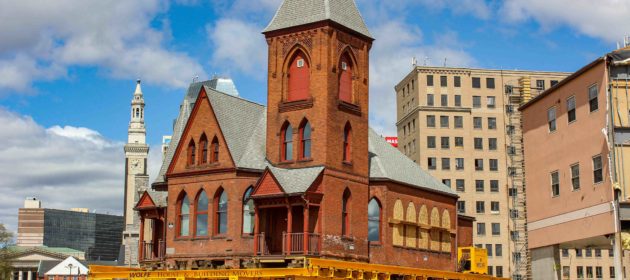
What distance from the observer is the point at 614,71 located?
40344mm

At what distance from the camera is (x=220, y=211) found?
4588 centimetres

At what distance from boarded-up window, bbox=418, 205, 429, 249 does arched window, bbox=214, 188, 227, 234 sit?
13.3 meters

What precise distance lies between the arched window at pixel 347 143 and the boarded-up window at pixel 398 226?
209 inches

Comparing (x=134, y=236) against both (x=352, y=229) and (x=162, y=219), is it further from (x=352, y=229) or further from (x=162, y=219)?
(x=352, y=229)

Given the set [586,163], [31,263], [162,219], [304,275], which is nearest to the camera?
[304,275]

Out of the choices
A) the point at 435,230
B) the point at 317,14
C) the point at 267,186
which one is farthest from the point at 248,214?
the point at 435,230

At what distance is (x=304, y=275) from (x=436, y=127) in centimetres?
6861

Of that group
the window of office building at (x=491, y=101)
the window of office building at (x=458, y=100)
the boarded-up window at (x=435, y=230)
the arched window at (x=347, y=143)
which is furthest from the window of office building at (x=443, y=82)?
the arched window at (x=347, y=143)

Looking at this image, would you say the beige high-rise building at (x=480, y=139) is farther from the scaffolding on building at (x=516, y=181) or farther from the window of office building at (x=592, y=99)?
the window of office building at (x=592, y=99)

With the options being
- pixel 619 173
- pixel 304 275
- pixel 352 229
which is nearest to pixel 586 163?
pixel 619 173

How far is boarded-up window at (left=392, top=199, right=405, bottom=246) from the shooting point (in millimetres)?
49188

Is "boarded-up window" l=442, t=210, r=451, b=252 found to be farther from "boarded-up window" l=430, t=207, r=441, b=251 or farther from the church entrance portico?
the church entrance portico

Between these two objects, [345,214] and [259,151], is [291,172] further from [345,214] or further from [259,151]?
[345,214]

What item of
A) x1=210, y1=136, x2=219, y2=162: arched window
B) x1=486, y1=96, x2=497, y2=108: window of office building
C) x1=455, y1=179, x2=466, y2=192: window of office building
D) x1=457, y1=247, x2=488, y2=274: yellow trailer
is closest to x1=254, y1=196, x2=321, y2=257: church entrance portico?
x1=210, y1=136, x2=219, y2=162: arched window
